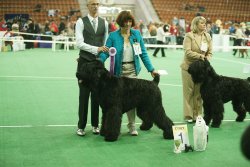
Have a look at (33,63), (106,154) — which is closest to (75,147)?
(106,154)

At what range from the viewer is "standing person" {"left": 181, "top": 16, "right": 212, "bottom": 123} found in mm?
6277

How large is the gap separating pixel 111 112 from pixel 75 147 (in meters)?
0.62

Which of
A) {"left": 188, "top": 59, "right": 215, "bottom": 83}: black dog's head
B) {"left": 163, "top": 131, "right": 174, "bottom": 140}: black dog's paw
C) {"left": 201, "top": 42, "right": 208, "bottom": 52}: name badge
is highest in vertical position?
{"left": 201, "top": 42, "right": 208, "bottom": 52}: name badge

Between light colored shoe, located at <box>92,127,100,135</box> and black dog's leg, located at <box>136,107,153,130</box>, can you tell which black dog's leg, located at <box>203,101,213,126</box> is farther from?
light colored shoe, located at <box>92,127,100,135</box>

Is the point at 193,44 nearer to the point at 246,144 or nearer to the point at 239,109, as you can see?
the point at 239,109

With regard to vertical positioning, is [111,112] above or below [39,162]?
above

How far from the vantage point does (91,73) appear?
4.95 metres

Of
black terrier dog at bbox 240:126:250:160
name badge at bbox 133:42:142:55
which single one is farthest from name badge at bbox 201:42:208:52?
black terrier dog at bbox 240:126:250:160

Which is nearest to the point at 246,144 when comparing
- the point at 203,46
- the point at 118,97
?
the point at 118,97

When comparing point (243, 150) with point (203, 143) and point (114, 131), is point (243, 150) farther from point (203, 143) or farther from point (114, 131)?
point (114, 131)

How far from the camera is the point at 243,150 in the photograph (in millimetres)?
1491

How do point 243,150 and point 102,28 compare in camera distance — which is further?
point 102,28

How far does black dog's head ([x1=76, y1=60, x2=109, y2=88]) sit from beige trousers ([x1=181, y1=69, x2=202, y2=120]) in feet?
6.34

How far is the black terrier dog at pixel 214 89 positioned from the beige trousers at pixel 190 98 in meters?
0.38
